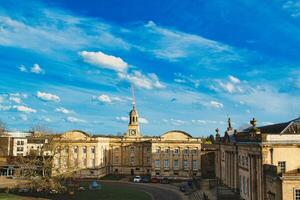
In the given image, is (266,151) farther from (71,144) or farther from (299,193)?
(71,144)

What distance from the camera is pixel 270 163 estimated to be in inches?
1757

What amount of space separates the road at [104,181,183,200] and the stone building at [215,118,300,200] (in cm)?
1317

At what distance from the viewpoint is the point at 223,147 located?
73.1 meters

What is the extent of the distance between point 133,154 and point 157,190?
2826 cm

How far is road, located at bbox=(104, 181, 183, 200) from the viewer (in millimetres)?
65062

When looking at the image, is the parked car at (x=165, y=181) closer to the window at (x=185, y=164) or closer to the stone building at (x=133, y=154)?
the stone building at (x=133, y=154)

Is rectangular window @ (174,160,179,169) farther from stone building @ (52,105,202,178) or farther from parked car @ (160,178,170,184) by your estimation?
parked car @ (160,178,170,184)

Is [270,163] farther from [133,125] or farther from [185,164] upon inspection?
[133,125]

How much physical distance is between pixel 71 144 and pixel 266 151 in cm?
6114

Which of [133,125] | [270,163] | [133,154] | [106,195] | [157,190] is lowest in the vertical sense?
[157,190]

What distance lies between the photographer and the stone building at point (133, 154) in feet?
299

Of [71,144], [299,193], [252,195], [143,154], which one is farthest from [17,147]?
[299,193]

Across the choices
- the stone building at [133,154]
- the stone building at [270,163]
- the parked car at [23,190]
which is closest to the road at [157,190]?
the stone building at [133,154]

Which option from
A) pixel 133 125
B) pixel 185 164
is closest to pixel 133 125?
pixel 133 125
